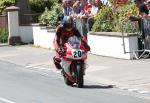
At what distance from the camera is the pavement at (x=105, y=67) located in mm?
14827

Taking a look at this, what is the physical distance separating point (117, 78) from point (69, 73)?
1.38 meters

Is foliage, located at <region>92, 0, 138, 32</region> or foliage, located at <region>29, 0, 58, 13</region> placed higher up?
foliage, located at <region>29, 0, 58, 13</region>

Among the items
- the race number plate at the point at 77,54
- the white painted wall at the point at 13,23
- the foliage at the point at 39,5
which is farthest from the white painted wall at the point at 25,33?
the race number plate at the point at 77,54

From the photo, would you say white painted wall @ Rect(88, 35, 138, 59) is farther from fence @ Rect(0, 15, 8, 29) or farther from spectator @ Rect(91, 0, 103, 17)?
fence @ Rect(0, 15, 8, 29)

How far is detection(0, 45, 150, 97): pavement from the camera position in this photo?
48.6 ft

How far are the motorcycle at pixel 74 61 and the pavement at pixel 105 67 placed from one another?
863 mm

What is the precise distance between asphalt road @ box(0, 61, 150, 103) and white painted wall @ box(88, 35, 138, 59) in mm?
2711

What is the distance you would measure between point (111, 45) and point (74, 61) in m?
5.36

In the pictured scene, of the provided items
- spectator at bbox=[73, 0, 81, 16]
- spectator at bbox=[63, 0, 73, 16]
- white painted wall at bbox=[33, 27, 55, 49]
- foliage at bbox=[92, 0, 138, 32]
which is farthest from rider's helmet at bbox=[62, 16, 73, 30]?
white painted wall at bbox=[33, 27, 55, 49]

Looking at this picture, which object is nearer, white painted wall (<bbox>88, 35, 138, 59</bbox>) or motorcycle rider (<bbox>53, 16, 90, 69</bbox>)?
motorcycle rider (<bbox>53, 16, 90, 69</bbox>)

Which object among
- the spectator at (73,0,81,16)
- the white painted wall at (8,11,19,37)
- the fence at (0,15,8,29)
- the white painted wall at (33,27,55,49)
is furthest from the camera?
the fence at (0,15,8,29)

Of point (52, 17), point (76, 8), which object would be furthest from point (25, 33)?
point (76, 8)

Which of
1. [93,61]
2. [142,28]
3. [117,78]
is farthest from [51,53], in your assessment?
[117,78]

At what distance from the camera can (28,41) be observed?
28.7 meters
